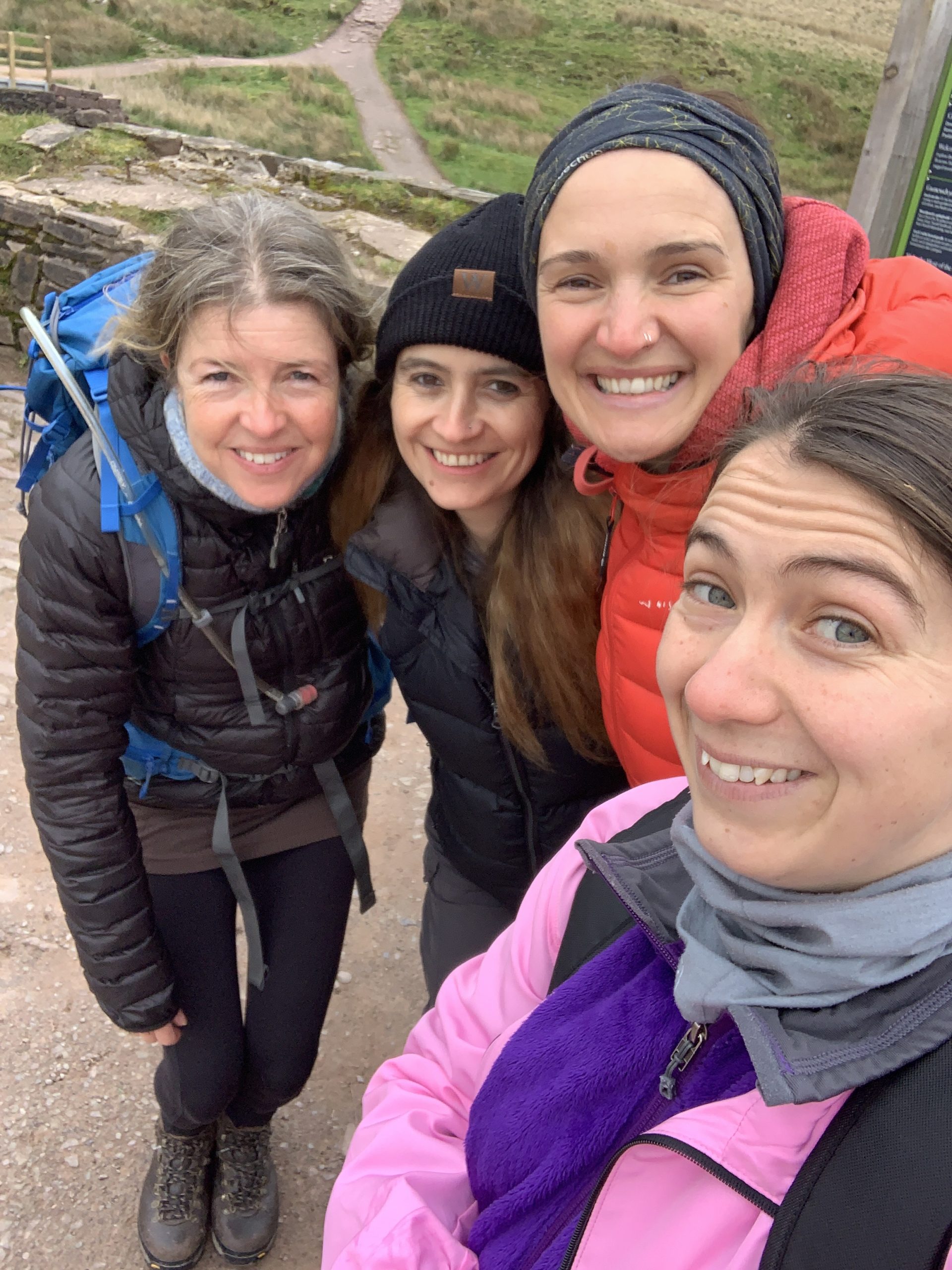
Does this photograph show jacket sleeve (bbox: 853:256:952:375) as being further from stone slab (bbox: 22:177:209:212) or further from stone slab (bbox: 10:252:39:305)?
stone slab (bbox: 10:252:39:305)

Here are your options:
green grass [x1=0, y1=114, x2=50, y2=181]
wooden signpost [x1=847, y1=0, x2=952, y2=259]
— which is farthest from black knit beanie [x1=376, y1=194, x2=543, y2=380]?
green grass [x1=0, y1=114, x2=50, y2=181]

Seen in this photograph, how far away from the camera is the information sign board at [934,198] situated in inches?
150

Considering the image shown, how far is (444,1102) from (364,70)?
31299 mm

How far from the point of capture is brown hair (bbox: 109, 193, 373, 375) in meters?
2.11

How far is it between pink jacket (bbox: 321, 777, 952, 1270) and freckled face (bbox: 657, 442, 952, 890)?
276mm

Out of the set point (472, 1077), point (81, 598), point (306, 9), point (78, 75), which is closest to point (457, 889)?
point (472, 1077)

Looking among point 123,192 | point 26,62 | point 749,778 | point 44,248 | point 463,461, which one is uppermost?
point 749,778

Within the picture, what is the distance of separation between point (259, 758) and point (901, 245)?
3375mm

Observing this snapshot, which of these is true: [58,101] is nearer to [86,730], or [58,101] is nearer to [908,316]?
[86,730]

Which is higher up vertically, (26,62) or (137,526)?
(137,526)

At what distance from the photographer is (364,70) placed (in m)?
27.9

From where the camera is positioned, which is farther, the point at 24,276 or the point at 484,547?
the point at 24,276

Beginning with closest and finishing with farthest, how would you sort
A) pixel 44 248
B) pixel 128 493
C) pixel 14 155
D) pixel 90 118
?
1. pixel 128 493
2. pixel 44 248
3. pixel 14 155
4. pixel 90 118

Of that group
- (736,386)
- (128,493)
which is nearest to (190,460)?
(128,493)
